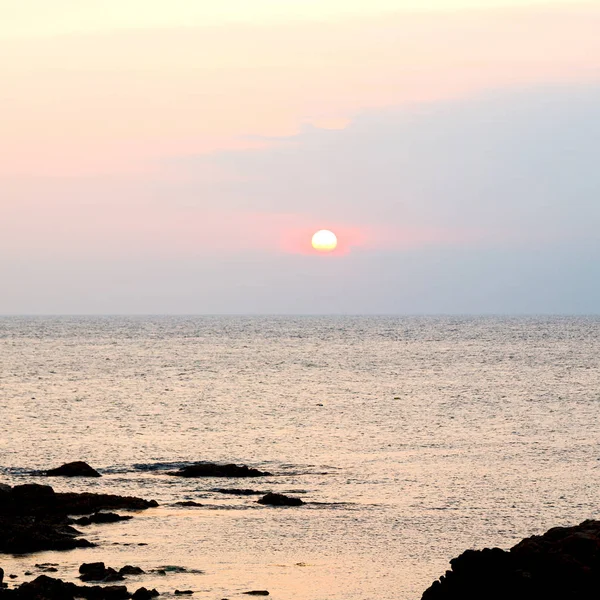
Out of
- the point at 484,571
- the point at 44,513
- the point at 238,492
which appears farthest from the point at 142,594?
the point at 238,492

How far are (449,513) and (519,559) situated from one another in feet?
50.8

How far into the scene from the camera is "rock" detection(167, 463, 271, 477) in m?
46.2

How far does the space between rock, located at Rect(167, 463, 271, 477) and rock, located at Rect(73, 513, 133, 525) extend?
9941 mm

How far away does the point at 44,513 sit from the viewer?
3628 centimetres

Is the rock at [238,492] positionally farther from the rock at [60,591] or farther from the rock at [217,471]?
the rock at [60,591]

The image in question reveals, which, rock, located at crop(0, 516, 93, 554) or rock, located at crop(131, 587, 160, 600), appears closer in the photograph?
rock, located at crop(131, 587, 160, 600)

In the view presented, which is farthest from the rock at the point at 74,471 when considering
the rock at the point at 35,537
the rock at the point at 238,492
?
the rock at the point at 35,537

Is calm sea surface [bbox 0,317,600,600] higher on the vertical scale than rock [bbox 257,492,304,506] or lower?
lower

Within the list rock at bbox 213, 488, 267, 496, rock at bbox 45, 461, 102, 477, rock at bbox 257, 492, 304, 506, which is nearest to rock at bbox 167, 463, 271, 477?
rock at bbox 213, 488, 267, 496

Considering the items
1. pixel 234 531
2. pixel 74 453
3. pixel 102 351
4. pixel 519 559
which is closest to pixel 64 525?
pixel 234 531

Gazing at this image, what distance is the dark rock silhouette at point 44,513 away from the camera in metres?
31.1

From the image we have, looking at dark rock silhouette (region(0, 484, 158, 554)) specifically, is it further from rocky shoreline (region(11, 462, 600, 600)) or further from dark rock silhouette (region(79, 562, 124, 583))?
dark rock silhouette (region(79, 562, 124, 583))

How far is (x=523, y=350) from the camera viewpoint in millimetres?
175625

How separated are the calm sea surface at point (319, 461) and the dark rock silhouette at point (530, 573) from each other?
463cm
